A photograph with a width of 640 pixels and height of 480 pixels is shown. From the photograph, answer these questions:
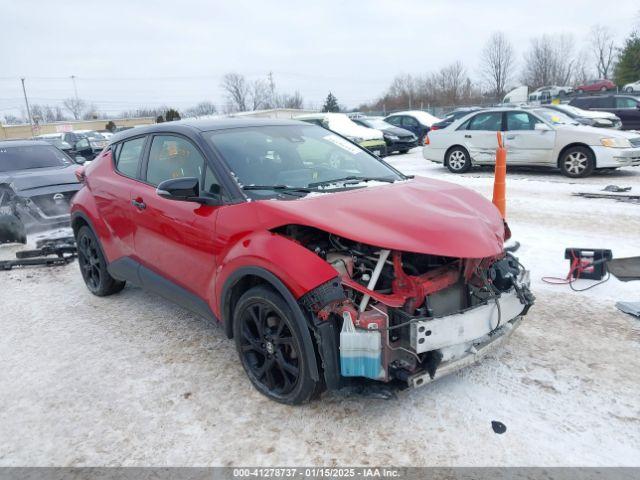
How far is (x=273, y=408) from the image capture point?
309 cm

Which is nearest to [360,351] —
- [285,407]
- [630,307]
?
[285,407]

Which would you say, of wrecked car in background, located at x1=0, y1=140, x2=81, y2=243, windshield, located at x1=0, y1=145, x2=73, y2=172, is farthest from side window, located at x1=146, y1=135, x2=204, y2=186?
windshield, located at x1=0, y1=145, x2=73, y2=172

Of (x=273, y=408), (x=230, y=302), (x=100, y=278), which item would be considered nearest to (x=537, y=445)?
(x=273, y=408)

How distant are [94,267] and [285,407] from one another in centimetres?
312

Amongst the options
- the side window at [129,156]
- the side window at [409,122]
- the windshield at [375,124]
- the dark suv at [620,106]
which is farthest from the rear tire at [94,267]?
the dark suv at [620,106]

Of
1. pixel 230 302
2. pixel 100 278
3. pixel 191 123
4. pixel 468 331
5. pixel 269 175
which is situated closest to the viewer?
pixel 468 331

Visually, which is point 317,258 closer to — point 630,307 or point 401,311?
point 401,311

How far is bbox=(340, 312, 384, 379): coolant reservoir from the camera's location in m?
2.63

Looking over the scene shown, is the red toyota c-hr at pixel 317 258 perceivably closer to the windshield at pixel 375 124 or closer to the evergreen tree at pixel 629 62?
Result: the windshield at pixel 375 124

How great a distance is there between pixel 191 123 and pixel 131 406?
223 centimetres

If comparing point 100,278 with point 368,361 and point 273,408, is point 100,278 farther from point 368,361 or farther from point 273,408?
point 368,361

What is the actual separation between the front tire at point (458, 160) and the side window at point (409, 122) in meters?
9.60

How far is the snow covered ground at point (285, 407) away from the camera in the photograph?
2.68m

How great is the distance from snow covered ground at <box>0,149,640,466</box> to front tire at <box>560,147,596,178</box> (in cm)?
676
